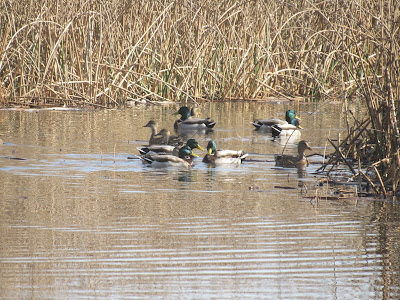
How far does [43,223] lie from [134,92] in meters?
11.0

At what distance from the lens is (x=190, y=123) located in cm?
1438

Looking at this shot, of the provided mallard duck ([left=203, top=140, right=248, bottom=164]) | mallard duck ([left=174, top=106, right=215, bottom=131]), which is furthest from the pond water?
mallard duck ([left=174, top=106, right=215, bottom=131])

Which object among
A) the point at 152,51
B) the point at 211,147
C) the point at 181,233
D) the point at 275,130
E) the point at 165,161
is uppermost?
the point at 152,51

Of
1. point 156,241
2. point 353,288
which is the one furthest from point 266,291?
point 156,241

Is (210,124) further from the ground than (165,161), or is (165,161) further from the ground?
(210,124)

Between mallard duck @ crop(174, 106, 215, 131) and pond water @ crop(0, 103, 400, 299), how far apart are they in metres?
3.69

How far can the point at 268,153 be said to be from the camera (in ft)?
36.8

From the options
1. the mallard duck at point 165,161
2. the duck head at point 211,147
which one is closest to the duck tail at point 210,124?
the duck head at point 211,147

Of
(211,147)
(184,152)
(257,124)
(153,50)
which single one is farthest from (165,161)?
(153,50)

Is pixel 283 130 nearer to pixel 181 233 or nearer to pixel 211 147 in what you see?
pixel 211 147

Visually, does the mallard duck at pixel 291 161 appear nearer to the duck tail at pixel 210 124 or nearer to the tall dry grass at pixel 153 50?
the duck tail at pixel 210 124

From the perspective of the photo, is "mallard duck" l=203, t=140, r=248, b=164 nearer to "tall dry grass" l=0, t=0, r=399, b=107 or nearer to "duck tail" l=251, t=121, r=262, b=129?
"duck tail" l=251, t=121, r=262, b=129

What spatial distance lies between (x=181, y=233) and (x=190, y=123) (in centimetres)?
872

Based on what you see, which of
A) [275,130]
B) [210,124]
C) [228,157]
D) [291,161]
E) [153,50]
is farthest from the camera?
[153,50]
